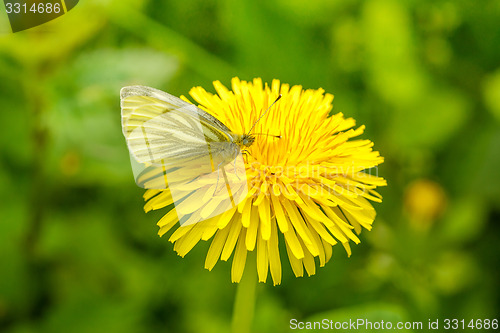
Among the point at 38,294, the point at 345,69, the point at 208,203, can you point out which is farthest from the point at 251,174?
the point at 345,69

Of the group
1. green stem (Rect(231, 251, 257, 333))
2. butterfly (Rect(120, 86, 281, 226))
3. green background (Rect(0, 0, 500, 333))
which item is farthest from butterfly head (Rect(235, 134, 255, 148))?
green background (Rect(0, 0, 500, 333))

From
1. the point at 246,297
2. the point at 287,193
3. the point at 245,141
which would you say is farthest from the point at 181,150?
the point at 246,297

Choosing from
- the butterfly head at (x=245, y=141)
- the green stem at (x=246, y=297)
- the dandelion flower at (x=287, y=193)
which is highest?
the butterfly head at (x=245, y=141)

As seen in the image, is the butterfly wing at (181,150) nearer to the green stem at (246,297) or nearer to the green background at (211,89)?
the green stem at (246,297)

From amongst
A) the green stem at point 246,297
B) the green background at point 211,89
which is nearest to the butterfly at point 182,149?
the green stem at point 246,297

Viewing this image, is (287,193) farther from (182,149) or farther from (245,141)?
(182,149)

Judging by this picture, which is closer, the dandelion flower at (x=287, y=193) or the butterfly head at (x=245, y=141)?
the dandelion flower at (x=287, y=193)

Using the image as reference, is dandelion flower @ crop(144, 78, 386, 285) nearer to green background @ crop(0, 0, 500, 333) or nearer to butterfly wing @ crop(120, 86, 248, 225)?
butterfly wing @ crop(120, 86, 248, 225)
